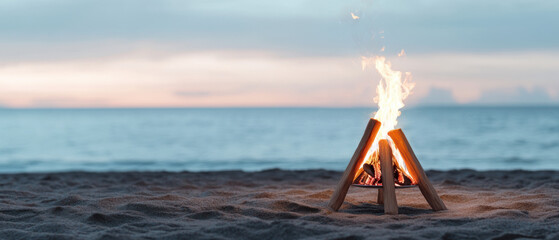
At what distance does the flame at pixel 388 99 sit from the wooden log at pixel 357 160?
25cm

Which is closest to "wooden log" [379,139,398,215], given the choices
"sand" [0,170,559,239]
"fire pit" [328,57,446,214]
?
"fire pit" [328,57,446,214]

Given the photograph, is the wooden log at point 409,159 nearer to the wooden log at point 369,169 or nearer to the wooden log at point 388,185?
the wooden log at point 388,185

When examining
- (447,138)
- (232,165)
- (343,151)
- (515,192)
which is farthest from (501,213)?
(447,138)

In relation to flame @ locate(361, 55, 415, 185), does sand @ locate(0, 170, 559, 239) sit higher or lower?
lower

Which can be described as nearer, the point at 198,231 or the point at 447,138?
the point at 198,231

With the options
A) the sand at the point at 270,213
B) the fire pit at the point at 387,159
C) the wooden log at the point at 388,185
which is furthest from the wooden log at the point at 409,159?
the sand at the point at 270,213

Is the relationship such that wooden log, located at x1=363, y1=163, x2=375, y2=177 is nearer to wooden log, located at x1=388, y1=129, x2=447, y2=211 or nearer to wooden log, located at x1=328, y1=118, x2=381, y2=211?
wooden log, located at x1=328, y1=118, x2=381, y2=211

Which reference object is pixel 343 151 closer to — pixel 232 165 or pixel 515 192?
pixel 232 165

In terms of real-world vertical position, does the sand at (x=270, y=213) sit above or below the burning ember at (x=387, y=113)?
below

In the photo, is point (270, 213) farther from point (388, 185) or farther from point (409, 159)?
point (409, 159)

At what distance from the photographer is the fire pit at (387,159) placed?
474 cm

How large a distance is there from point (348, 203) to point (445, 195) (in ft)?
4.05

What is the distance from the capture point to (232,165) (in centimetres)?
1714

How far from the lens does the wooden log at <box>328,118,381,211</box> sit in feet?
15.6
